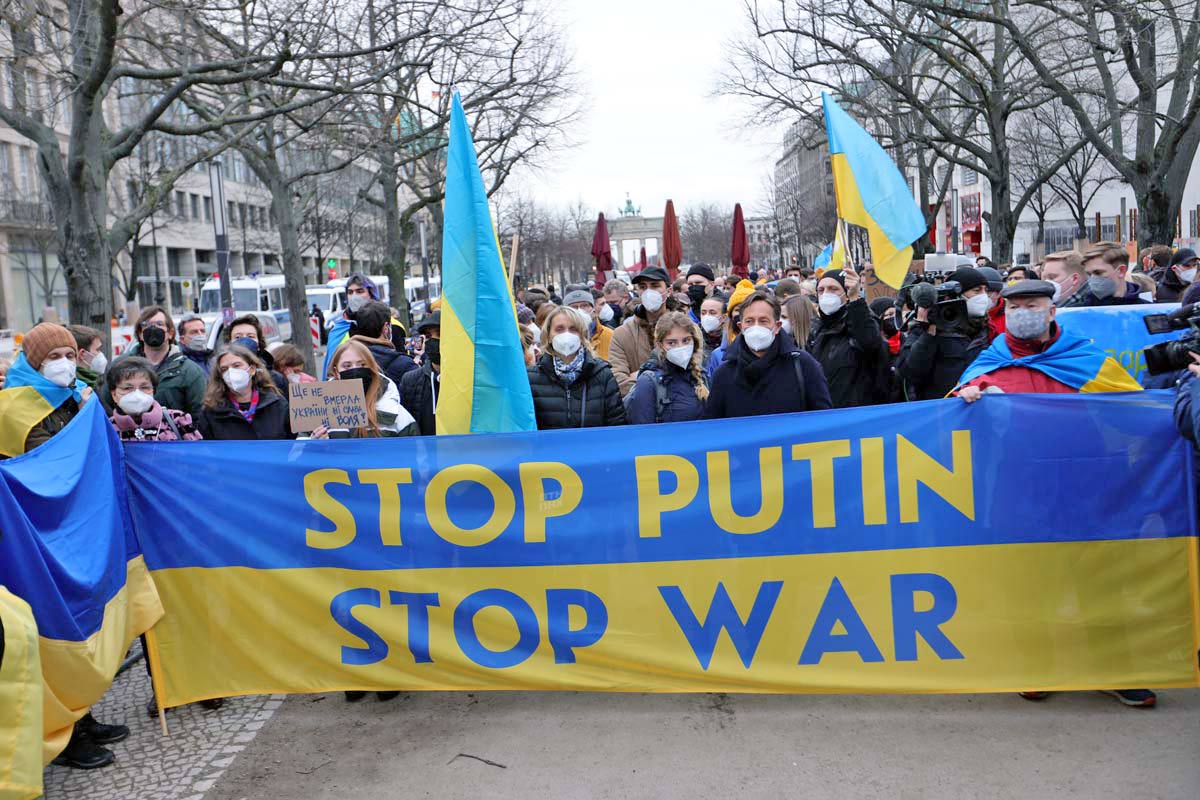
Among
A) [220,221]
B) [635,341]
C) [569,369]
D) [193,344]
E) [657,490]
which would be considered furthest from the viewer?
[220,221]

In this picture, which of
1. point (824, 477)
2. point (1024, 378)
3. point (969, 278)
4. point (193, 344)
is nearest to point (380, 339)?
point (193, 344)

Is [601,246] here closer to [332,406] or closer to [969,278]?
[969,278]

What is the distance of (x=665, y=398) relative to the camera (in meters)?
6.04

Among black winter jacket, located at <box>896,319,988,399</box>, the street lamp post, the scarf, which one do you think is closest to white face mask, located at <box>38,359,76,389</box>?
the scarf

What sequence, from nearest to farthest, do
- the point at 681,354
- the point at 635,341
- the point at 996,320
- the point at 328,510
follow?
the point at 328,510, the point at 681,354, the point at 996,320, the point at 635,341

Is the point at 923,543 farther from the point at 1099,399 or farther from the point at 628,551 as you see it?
the point at 628,551

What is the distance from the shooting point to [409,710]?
501 centimetres

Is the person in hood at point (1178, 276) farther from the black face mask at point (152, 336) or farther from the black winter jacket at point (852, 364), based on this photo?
the black face mask at point (152, 336)

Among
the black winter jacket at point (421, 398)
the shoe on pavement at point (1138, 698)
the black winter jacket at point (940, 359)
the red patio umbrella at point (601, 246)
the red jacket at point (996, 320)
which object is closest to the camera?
the shoe on pavement at point (1138, 698)

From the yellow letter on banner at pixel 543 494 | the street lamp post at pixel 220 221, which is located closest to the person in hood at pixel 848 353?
the yellow letter on banner at pixel 543 494

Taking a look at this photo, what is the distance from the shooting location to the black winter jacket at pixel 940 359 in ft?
20.0

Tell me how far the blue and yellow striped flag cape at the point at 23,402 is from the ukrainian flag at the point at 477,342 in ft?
5.84

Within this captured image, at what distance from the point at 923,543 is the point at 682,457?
111 cm

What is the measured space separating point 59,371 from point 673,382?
3116 millimetres
